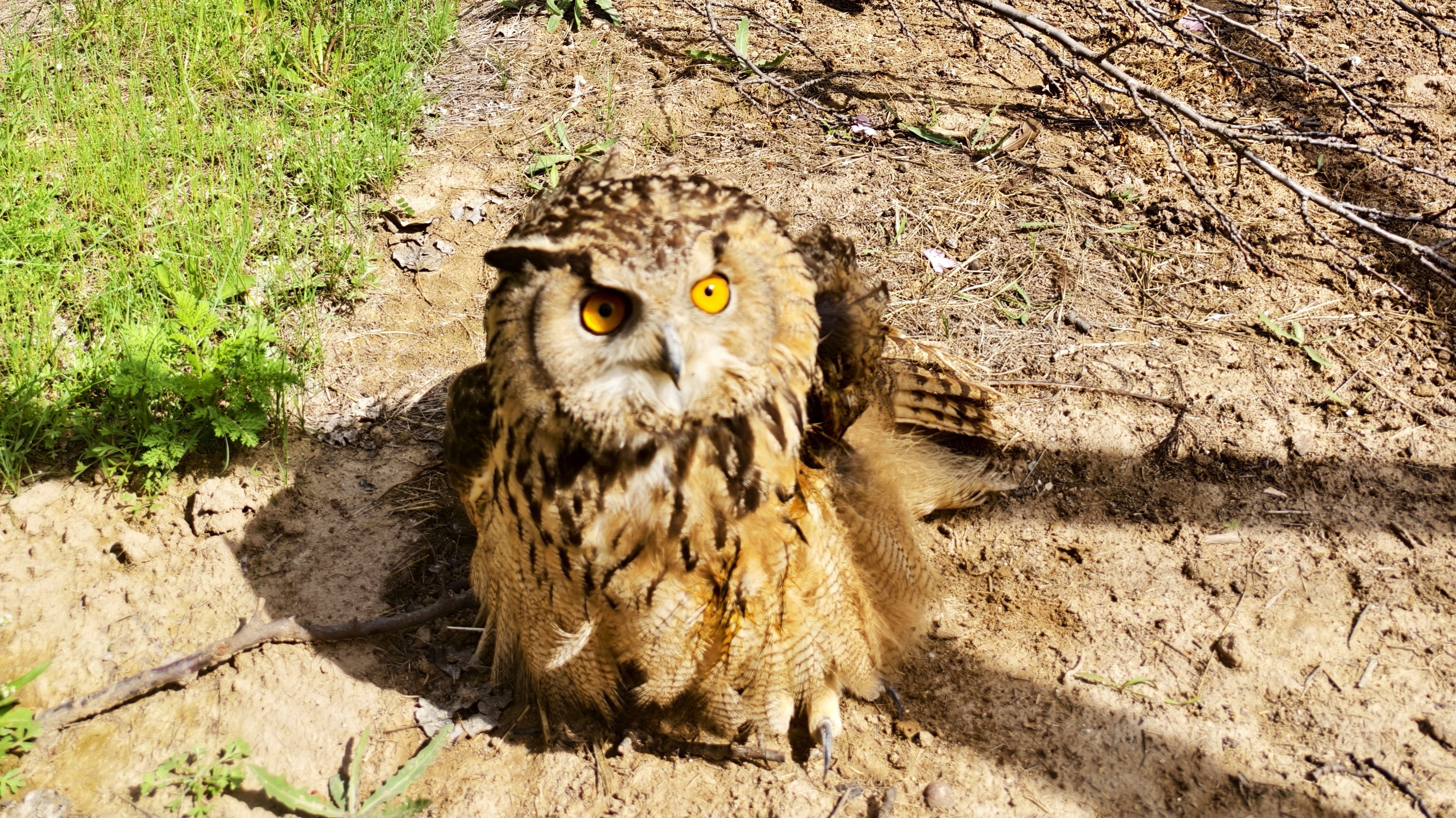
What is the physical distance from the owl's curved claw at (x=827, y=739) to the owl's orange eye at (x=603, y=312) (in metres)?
1.29

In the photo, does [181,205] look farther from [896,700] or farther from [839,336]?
[896,700]

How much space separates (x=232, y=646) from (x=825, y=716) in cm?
156

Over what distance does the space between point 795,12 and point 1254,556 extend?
3.29m

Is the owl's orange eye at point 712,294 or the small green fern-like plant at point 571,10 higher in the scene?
the owl's orange eye at point 712,294

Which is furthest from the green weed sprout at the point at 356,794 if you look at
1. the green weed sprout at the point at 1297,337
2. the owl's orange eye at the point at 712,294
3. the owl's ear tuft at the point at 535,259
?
the green weed sprout at the point at 1297,337

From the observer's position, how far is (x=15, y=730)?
2344 millimetres

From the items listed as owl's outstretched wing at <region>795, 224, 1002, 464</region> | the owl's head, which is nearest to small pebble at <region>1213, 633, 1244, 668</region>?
owl's outstretched wing at <region>795, 224, 1002, 464</region>

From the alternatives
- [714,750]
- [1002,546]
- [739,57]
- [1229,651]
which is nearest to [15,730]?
[714,750]

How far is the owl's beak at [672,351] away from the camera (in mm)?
1604

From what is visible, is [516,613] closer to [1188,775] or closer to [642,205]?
[642,205]

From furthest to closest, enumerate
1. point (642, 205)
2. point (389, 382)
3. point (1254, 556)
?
point (389, 382)
point (1254, 556)
point (642, 205)

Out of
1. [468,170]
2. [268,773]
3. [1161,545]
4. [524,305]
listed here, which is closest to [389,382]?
[468,170]

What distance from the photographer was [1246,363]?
3346 mm

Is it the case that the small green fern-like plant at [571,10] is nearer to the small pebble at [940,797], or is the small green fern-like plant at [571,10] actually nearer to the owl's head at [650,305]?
the owl's head at [650,305]
